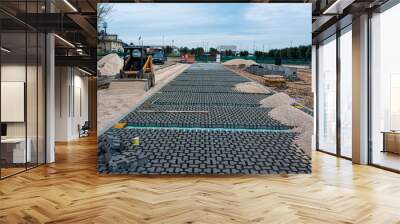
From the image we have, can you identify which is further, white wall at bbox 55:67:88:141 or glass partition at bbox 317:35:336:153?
white wall at bbox 55:67:88:141

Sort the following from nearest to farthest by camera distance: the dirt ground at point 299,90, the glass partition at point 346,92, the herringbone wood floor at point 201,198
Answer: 1. the herringbone wood floor at point 201,198
2. the dirt ground at point 299,90
3. the glass partition at point 346,92

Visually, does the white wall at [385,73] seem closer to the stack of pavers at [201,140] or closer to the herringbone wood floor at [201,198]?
the herringbone wood floor at [201,198]

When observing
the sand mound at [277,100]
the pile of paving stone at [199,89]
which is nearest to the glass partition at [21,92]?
the pile of paving stone at [199,89]

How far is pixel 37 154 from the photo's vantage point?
8.05 meters

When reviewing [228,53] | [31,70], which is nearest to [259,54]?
[228,53]

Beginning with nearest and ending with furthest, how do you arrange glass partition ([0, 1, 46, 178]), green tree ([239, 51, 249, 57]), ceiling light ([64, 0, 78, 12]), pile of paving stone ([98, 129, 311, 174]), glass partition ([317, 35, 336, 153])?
glass partition ([0, 1, 46, 178]) → pile of paving stone ([98, 129, 311, 174]) → green tree ([239, 51, 249, 57]) → ceiling light ([64, 0, 78, 12]) → glass partition ([317, 35, 336, 153])

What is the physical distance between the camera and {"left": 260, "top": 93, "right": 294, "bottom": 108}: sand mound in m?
7.11

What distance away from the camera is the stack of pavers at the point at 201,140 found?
698 centimetres

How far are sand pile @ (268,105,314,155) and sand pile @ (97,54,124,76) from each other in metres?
2.77

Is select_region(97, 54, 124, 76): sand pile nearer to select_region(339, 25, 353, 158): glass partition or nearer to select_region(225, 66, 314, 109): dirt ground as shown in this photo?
select_region(225, 66, 314, 109): dirt ground

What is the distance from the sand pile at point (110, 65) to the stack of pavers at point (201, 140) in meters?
0.78

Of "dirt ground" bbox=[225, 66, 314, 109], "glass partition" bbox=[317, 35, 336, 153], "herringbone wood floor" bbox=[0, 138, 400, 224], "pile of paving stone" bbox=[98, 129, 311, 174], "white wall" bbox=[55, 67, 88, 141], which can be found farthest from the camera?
"white wall" bbox=[55, 67, 88, 141]

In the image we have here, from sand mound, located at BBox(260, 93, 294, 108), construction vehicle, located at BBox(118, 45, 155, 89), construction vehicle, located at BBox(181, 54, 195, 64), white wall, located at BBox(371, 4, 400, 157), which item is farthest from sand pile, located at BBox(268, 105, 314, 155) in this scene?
construction vehicle, located at BBox(118, 45, 155, 89)

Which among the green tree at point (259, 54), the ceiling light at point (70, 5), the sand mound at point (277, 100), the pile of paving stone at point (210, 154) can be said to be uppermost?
the ceiling light at point (70, 5)
